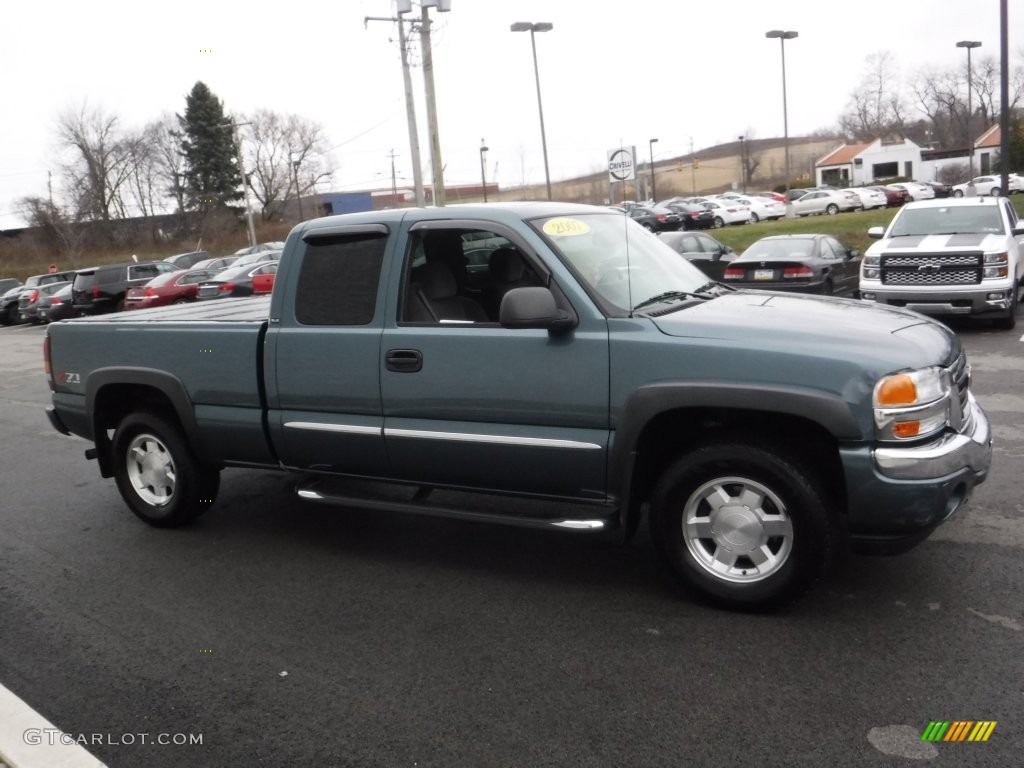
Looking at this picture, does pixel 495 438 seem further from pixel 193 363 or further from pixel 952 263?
pixel 952 263

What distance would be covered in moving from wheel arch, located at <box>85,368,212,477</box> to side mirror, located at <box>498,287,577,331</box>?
7.86ft

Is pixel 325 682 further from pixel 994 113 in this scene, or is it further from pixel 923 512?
pixel 994 113

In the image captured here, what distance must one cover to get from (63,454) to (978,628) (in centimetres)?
800

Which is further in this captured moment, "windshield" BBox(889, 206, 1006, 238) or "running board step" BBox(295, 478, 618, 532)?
"windshield" BBox(889, 206, 1006, 238)

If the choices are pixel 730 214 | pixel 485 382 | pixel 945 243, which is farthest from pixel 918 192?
pixel 485 382

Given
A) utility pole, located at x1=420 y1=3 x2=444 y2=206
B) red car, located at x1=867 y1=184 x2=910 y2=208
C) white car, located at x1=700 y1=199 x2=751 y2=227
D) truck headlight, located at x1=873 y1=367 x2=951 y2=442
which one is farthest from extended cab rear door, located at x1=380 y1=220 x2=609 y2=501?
red car, located at x1=867 y1=184 x2=910 y2=208

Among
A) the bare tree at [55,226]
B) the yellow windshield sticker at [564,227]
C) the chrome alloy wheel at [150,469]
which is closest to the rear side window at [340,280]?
the yellow windshield sticker at [564,227]

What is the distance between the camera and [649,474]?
14.7 feet

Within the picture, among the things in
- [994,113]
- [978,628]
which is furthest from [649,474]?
[994,113]

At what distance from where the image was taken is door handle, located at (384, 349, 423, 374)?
474 centimetres

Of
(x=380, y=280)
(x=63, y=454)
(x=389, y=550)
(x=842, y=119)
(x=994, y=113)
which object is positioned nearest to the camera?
(x=380, y=280)

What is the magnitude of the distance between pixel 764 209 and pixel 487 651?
1839 inches

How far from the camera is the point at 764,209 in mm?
47688

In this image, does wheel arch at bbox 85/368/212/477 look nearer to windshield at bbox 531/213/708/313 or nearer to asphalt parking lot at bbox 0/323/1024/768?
asphalt parking lot at bbox 0/323/1024/768
